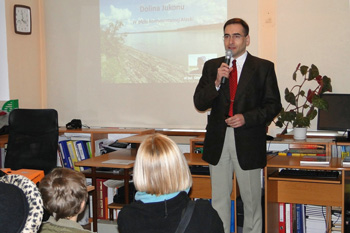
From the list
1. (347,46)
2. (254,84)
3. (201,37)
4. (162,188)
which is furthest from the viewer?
(201,37)

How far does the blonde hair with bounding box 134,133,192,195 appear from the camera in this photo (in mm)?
1821

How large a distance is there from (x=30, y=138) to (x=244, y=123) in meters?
2.06

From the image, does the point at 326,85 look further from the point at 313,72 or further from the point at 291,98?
the point at 291,98

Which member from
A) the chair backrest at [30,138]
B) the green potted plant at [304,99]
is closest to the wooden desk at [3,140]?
the chair backrest at [30,138]

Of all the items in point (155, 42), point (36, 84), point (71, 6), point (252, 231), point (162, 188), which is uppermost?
point (71, 6)

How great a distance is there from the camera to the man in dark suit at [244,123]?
11.2 ft

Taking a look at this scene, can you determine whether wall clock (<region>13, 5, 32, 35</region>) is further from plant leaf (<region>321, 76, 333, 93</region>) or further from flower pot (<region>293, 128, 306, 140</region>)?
plant leaf (<region>321, 76, 333, 93</region>)

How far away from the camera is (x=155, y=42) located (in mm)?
5203

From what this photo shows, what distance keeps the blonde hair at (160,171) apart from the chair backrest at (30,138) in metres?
2.60

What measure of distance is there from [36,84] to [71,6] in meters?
1.01

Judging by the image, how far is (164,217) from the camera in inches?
71.3

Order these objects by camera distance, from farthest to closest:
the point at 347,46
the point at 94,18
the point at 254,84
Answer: the point at 94,18 → the point at 347,46 → the point at 254,84

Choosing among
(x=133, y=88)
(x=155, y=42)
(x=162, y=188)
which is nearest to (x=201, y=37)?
(x=155, y=42)

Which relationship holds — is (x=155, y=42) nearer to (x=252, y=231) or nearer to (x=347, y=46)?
(x=347, y=46)
